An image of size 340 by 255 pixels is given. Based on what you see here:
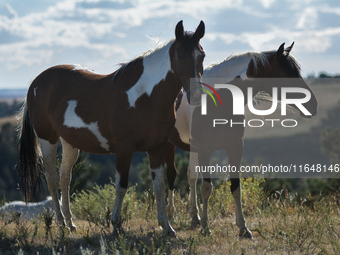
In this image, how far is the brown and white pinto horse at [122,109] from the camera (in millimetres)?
4844

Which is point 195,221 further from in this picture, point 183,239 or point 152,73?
point 152,73

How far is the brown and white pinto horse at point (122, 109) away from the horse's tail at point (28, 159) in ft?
0.96

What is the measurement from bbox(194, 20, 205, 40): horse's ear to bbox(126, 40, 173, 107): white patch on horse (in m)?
0.46

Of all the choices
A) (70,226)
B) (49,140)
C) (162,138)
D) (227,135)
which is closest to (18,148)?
(49,140)

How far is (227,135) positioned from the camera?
553cm

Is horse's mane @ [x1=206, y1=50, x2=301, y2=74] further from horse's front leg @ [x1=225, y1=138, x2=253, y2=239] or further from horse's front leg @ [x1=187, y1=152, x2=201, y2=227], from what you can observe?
horse's front leg @ [x1=187, y1=152, x2=201, y2=227]

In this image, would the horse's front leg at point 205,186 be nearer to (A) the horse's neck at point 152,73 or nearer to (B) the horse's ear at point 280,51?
(A) the horse's neck at point 152,73

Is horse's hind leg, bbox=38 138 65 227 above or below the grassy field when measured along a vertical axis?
above

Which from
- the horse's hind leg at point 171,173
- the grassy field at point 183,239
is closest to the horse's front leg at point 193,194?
the grassy field at point 183,239

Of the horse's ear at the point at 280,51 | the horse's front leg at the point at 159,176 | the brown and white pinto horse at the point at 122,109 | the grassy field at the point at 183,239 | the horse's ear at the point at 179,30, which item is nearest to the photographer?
the grassy field at the point at 183,239

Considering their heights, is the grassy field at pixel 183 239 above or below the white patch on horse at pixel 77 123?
below

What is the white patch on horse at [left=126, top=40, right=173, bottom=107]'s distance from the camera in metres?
4.96

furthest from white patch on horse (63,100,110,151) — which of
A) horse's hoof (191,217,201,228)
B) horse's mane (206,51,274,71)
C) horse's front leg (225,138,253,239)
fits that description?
horse's mane (206,51,274,71)

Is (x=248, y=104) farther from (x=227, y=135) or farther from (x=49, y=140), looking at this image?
(x=49, y=140)
